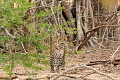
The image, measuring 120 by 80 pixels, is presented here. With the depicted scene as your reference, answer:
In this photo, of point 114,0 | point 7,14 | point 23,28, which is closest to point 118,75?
point 23,28

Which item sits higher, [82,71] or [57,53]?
[57,53]

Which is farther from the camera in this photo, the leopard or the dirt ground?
the leopard

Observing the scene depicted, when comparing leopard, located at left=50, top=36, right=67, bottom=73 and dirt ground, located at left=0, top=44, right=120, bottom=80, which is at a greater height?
leopard, located at left=50, top=36, right=67, bottom=73

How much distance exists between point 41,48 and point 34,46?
0.41 feet

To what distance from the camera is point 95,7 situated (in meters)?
11.7

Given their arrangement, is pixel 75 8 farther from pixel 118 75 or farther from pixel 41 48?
pixel 41 48

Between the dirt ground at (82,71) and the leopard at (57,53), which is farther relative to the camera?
the leopard at (57,53)

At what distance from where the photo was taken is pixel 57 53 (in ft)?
20.6

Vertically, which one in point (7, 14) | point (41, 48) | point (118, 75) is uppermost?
point (7, 14)

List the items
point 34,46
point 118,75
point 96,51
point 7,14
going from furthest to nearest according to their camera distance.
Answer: point 96,51 < point 118,75 < point 34,46 < point 7,14

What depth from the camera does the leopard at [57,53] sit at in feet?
20.5

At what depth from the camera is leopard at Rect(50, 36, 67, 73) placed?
6.24 metres

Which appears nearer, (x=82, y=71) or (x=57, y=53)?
(x=57, y=53)

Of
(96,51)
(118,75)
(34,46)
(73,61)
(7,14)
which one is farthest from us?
(96,51)
